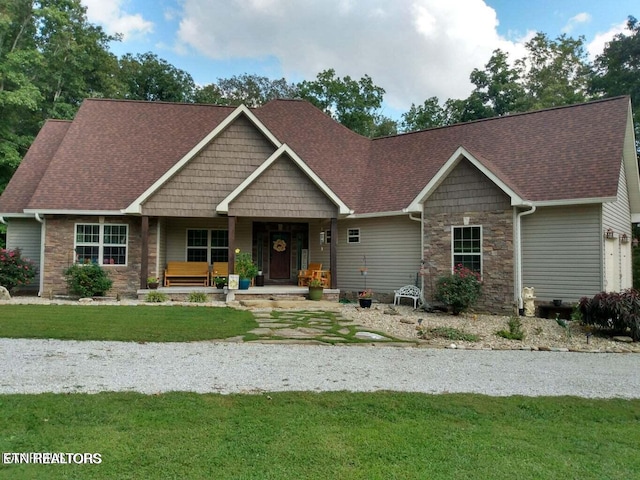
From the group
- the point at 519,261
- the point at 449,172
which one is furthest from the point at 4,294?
the point at 519,261

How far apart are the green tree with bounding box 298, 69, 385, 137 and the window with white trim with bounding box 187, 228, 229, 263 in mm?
16437

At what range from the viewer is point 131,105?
18.7 meters

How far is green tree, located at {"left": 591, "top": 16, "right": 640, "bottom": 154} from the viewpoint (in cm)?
2541

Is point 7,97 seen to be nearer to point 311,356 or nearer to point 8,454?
point 311,356

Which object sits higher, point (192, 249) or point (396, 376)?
point (192, 249)

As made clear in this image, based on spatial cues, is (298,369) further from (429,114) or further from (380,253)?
(429,114)

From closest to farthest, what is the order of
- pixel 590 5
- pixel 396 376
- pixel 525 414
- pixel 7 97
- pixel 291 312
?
pixel 525 414 → pixel 396 376 → pixel 291 312 → pixel 590 5 → pixel 7 97

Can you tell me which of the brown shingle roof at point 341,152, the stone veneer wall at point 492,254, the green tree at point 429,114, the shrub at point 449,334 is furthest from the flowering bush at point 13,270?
the green tree at point 429,114

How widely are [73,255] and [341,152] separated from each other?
35.7 feet

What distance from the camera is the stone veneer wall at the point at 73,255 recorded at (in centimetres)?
1443

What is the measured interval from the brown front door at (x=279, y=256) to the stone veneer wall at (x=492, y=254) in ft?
20.9

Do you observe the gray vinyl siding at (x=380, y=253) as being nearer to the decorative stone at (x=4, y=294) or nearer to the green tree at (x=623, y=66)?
the decorative stone at (x=4, y=294)

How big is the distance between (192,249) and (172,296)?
2.91m

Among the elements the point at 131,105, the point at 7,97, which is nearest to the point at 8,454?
the point at 131,105
